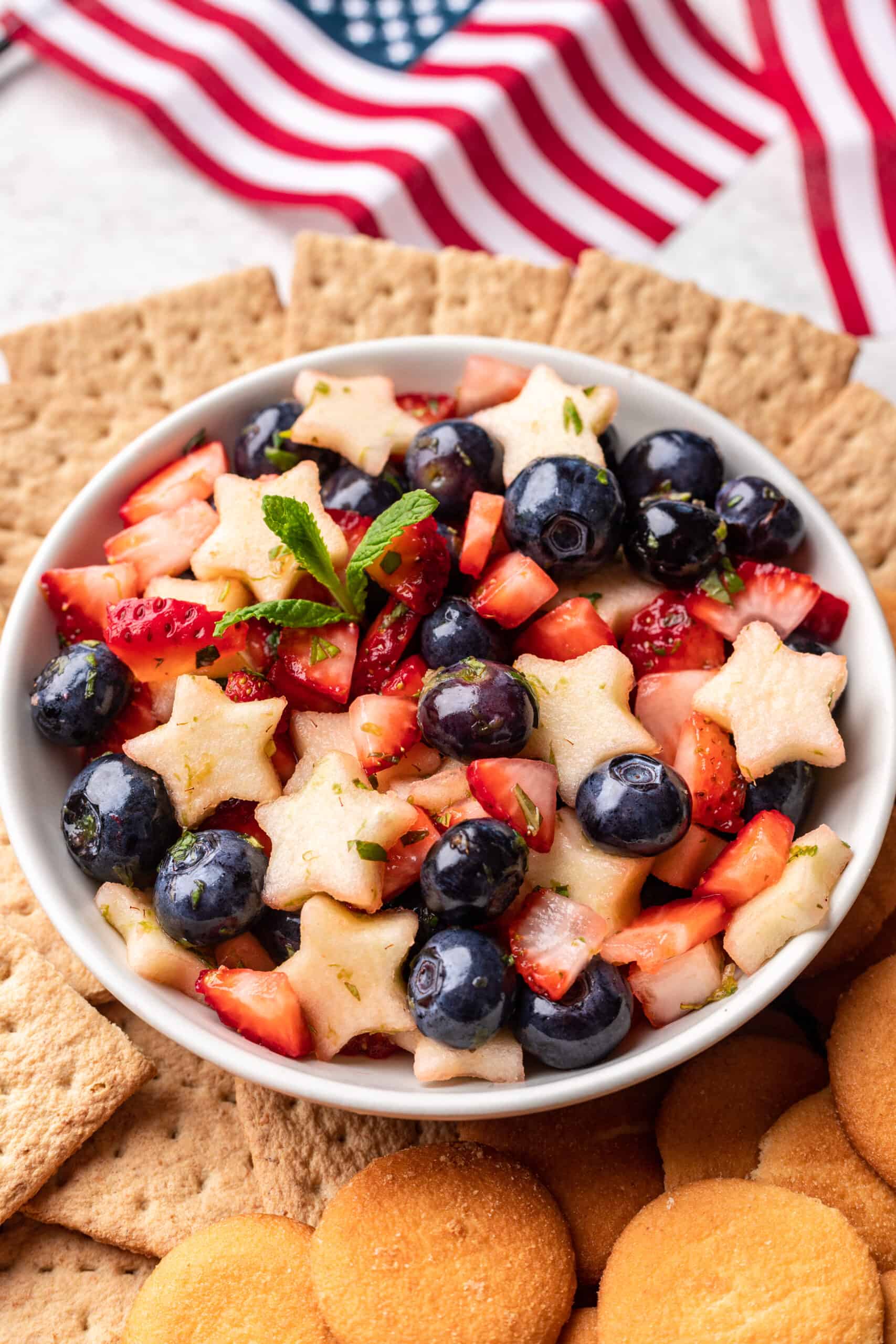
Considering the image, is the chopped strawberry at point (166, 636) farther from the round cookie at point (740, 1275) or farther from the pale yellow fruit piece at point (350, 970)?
the round cookie at point (740, 1275)

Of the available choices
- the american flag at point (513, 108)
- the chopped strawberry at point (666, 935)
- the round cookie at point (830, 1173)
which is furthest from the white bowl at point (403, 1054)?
the american flag at point (513, 108)

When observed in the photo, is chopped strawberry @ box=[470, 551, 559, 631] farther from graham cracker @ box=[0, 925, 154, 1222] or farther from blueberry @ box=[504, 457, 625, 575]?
graham cracker @ box=[0, 925, 154, 1222]

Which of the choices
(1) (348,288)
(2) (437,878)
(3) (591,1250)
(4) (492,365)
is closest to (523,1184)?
(3) (591,1250)

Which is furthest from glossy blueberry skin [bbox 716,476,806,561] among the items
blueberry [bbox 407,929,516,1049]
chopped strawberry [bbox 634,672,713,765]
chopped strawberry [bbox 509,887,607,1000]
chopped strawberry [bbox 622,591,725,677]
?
blueberry [bbox 407,929,516,1049]

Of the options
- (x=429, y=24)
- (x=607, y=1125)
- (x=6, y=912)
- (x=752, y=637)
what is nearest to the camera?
(x=752, y=637)

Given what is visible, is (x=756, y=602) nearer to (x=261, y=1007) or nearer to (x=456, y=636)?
(x=456, y=636)

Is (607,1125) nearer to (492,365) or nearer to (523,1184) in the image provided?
(523,1184)
